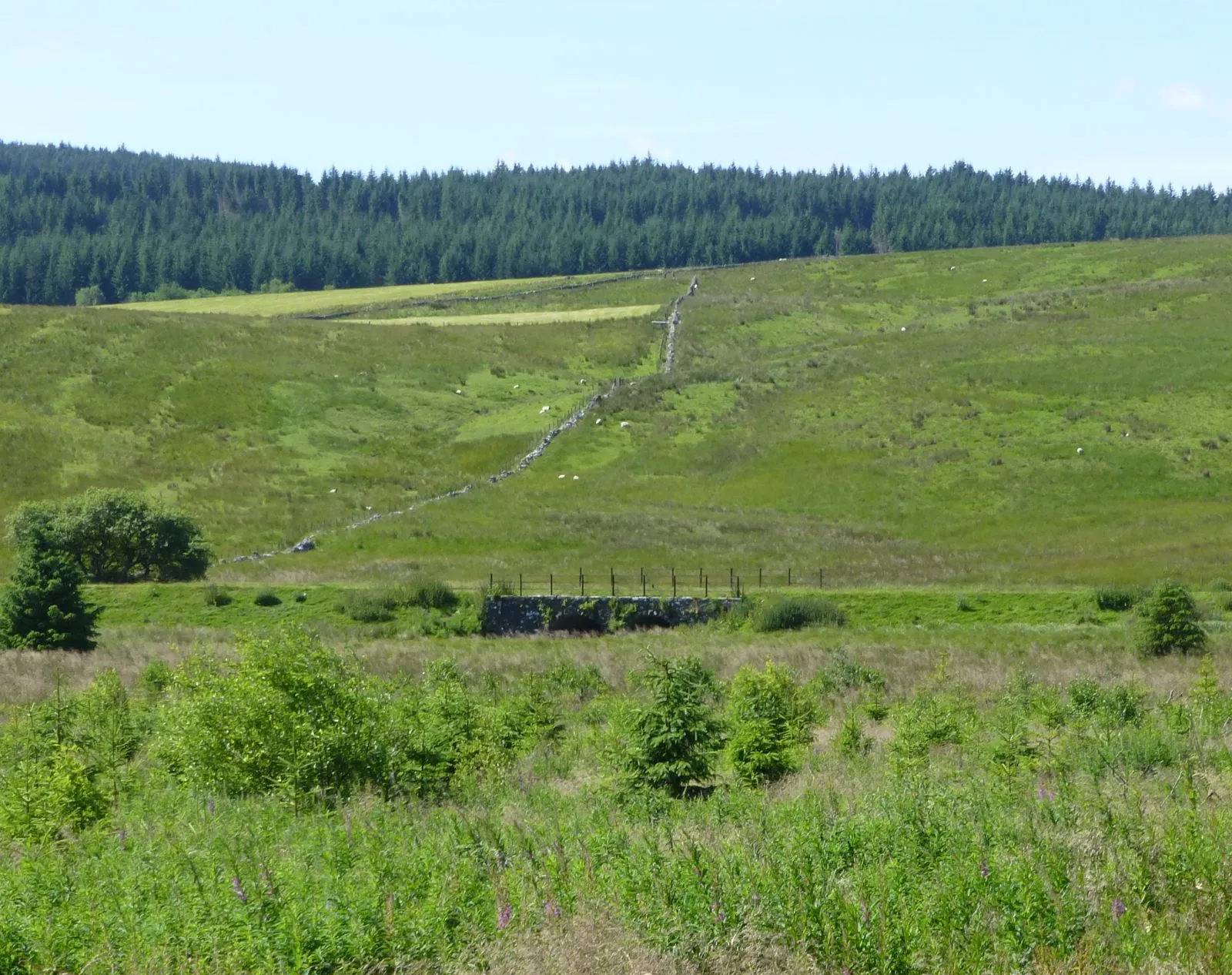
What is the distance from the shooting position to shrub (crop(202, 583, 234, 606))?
4266 centimetres

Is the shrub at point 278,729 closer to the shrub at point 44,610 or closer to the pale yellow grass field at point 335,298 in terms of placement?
the shrub at point 44,610

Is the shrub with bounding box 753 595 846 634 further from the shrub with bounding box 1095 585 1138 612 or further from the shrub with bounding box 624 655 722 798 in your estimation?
the shrub with bounding box 624 655 722 798

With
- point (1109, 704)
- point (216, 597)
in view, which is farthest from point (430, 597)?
point (1109, 704)

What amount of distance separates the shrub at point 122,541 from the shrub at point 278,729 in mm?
35285

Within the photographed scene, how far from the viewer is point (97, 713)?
19969 mm

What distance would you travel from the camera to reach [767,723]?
53.5 feet

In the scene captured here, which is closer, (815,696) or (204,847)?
(204,847)

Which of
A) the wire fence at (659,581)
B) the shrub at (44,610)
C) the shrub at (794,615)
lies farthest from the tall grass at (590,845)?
the wire fence at (659,581)

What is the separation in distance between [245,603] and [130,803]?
1155 inches

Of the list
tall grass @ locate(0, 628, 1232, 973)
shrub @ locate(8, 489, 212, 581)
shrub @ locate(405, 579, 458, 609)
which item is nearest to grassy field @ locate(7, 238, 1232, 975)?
tall grass @ locate(0, 628, 1232, 973)

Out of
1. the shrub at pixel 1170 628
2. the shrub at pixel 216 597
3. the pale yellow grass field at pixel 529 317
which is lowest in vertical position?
the shrub at pixel 216 597

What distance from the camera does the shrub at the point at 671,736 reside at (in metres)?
14.5

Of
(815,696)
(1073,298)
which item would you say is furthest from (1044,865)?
(1073,298)

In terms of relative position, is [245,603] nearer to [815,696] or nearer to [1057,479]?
[815,696]
